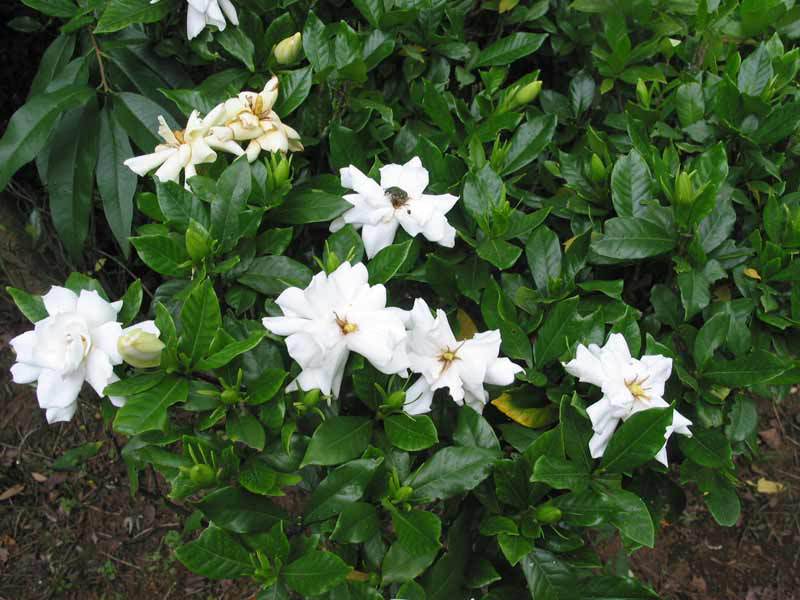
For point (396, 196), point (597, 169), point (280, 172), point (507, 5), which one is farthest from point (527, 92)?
point (280, 172)

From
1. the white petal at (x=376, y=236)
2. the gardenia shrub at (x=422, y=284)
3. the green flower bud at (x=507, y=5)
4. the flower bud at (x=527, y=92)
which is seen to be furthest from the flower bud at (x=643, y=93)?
the white petal at (x=376, y=236)

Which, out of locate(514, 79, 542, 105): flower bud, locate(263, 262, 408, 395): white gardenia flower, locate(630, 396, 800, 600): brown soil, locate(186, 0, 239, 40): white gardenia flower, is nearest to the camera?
locate(263, 262, 408, 395): white gardenia flower

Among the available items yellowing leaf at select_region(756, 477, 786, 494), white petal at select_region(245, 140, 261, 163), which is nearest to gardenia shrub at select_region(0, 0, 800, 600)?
white petal at select_region(245, 140, 261, 163)

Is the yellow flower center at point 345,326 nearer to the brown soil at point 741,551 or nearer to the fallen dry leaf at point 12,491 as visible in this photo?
the brown soil at point 741,551

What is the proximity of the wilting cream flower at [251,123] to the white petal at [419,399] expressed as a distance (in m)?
0.49

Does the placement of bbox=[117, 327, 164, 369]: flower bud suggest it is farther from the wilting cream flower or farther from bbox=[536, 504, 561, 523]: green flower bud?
bbox=[536, 504, 561, 523]: green flower bud

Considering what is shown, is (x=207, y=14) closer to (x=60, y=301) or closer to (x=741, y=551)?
(x=60, y=301)

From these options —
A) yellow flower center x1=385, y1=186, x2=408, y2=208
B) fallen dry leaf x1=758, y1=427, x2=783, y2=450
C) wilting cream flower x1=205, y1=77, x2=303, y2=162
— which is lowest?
fallen dry leaf x1=758, y1=427, x2=783, y2=450

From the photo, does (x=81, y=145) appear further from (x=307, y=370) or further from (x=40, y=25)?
(x=307, y=370)

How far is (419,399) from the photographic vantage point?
1.09 m

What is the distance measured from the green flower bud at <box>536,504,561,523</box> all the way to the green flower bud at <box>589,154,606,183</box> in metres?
0.66

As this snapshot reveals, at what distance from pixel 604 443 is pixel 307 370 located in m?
0.47

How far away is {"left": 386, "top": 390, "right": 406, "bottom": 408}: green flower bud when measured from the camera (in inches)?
41.7

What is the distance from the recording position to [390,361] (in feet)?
3.27
